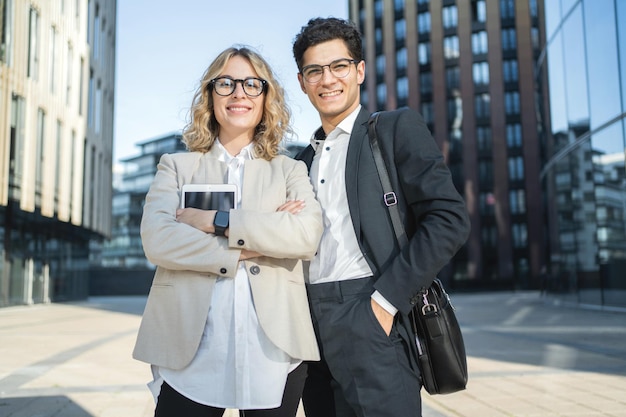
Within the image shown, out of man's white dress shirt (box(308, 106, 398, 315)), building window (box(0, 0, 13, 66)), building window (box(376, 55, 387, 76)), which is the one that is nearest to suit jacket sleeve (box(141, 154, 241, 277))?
man's white dress shirt (box(308, 106, 398, 315))

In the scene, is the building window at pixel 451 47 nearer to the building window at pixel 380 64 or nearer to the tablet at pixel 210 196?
the building window at pixel 380 64

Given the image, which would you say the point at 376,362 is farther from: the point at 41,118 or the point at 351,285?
the point at 41,118

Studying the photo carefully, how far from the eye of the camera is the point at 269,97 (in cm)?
247

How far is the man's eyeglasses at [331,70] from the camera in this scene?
99.1 inches

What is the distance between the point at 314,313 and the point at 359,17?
6124cm

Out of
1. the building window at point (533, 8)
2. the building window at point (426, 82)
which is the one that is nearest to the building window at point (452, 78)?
the building window at point (426, 82)

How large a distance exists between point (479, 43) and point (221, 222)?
53.8 m

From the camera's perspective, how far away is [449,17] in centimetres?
5281

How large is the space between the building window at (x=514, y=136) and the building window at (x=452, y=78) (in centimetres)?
571

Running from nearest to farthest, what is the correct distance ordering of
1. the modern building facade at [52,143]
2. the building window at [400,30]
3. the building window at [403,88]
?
the modern building facade at [52,143], the building window at [403,88], the building window at [400,30]

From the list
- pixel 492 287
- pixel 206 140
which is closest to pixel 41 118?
pixel 206 140

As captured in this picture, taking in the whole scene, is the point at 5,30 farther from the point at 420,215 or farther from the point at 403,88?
the point at 403,88

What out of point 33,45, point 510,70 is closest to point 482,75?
point 510,70

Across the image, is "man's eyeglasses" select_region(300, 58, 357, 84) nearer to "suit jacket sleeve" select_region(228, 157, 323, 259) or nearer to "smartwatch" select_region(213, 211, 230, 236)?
"suit jacket sleeve" select_region(228, 157, 323, 259)
